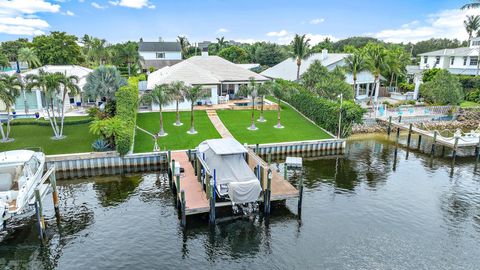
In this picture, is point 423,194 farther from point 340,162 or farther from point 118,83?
point 118,83

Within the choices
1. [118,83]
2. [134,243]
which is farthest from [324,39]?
[134,243]

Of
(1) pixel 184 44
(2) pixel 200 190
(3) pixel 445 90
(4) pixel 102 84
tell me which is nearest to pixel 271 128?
(2) pixel 200 190

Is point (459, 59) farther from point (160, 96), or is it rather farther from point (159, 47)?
point (159, 47)

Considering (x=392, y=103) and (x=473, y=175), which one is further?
(x=392, y=103)

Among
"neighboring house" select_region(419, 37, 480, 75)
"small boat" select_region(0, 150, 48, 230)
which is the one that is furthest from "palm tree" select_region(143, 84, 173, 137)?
"neighboring house" select_region(419, 37, 480, 75)

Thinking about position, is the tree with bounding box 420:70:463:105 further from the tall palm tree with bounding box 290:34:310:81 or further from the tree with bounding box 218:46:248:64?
the tree with bounding box 218:46:248:64

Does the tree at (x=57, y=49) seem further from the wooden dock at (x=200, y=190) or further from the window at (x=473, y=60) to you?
the window at (x=473, y=60)
